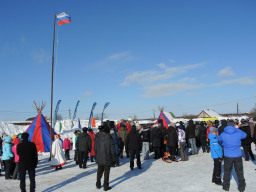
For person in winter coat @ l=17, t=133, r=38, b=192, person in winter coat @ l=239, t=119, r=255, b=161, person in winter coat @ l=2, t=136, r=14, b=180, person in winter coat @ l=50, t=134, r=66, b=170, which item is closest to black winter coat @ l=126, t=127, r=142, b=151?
person in winter coat @ l=50, t=134, r=66, b=170

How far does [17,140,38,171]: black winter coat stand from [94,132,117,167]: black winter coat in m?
1.74

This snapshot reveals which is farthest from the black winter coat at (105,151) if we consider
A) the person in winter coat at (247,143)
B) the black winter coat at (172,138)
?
the person in winter coat at (247,143)

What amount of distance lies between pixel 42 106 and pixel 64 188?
36.2 feet

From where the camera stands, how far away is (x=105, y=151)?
21.4 ft

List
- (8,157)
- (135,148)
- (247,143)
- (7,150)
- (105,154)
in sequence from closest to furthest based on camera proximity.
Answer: (105,154), (8,157), (7,150), (247,143), (135,148)

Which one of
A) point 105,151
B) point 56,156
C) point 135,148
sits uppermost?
point 105,151

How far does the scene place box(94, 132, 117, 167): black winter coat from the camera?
21.1 ft

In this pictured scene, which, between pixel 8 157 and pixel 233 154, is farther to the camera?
pixel 8 157

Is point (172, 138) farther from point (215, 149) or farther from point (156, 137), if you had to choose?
point (215, 149)

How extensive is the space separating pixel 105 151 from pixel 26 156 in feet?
6.96

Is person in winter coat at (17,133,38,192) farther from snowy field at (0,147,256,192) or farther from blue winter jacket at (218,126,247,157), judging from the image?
blue winter jacket at (218,126,247,157)

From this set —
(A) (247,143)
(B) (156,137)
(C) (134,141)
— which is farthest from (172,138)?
(A) (247,143)

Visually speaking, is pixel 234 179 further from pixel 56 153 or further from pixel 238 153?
pixel 56 153

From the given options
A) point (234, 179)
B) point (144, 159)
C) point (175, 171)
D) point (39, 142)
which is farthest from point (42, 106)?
point (234, 179)
